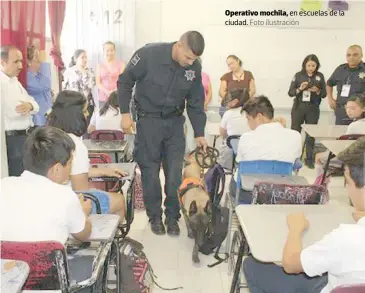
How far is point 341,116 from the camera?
5246 millimetres

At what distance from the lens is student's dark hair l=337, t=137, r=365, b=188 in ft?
5.31

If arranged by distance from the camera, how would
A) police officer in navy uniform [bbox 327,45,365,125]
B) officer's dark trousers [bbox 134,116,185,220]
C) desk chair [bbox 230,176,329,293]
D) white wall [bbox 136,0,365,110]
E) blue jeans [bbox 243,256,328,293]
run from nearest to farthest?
blue jeans [bbox 243,256,328,293]
desk chair [bbox 230,176,329,293]
officer's dark trousers [bbox 134,116,185,220]
police officer in navy uniform [bbox 327,45,365,125]
white wall [bbox 136,0,365,110]

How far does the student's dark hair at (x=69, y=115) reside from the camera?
2.52 meters

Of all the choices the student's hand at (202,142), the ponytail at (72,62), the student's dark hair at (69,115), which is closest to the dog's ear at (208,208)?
the student's hand at (202,142)

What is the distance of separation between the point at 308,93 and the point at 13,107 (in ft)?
11.6

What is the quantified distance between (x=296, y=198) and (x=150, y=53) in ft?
5.08

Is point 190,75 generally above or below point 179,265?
above

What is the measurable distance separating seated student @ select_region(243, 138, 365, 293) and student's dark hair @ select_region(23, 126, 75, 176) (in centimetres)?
95

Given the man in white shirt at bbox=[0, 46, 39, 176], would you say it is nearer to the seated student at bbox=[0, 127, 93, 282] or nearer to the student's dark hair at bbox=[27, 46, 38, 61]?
the student's dark hair at bbox=[27, 46, 38, 61]

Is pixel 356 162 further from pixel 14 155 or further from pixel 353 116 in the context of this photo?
pixel 353 116

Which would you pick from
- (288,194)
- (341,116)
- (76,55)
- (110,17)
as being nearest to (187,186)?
(288,194)

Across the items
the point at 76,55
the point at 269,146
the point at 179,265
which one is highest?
the point at 76,55

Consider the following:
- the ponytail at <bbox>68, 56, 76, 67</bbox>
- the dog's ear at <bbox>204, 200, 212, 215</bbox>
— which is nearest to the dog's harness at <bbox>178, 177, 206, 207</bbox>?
the dog's ear at <bbox>204, 200, 212, 215</bbox>

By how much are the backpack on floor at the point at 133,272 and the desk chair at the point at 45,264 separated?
2.21 feet
